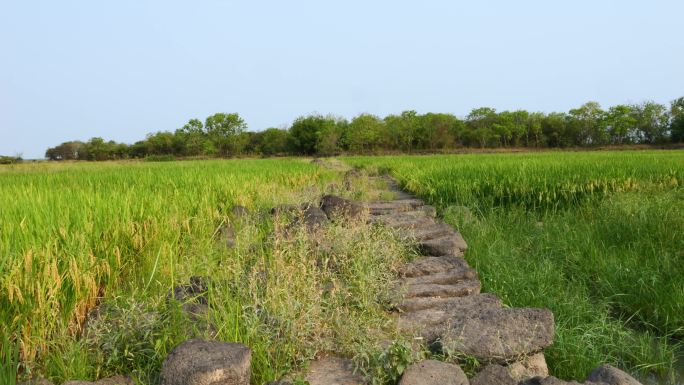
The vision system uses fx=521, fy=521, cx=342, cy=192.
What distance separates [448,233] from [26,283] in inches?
177

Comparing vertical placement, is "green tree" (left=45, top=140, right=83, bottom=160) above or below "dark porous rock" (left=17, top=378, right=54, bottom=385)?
above

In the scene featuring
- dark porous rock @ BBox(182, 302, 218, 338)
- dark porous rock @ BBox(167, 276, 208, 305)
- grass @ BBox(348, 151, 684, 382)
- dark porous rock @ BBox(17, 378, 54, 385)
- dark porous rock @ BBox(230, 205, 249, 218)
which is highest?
dark porous rock @ BBox(230, 205, 249, 218)

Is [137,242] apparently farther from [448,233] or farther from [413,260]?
[448,233]

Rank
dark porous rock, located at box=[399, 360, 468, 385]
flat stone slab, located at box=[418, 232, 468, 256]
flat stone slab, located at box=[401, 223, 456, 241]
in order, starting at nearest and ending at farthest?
dark porous rock, located at box=[399, 360, 468, 385] < flat stone slab, located at box=[418, 232, 468, 256] < flat stone slab, located at box=[401, 223, 456, 241]

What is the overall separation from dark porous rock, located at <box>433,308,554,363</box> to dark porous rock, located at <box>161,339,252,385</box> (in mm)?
1204

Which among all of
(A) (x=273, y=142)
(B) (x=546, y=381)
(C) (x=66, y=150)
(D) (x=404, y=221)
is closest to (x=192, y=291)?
(B) (x=546, y=381)

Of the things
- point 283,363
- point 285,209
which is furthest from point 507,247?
point 283,363

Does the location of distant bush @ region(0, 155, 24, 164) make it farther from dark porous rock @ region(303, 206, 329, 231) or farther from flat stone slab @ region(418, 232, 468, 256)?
flat stone slab @ region(418, 232, 468, 256)

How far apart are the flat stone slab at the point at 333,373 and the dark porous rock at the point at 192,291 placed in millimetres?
916

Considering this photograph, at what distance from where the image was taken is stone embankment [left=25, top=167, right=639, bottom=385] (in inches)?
101

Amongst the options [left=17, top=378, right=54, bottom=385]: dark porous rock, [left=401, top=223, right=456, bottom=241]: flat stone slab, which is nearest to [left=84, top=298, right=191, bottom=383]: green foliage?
[left=17, top=378, right=54, bottom=385]: dark porous rock

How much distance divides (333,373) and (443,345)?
2.19ft

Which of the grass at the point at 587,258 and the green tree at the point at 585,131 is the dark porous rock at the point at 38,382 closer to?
the grass at the point at 587,258

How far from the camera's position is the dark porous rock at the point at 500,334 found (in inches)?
124
